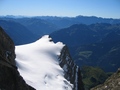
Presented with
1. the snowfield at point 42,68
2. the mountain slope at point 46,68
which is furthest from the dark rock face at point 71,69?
the snowfield at point 42,68

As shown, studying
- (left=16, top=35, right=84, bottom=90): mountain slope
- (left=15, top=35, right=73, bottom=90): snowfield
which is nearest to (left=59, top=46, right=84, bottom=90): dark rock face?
(left=16, top=35, right=84, bottom=90): mountain slope

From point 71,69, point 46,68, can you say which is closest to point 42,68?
point 46,68

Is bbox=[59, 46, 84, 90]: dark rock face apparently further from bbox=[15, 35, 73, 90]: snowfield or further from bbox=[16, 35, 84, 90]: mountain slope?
bbox=[15, 35, 73, 90]: snowfield

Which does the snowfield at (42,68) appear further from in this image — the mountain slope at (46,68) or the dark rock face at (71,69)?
the dark rock face at (71,69)

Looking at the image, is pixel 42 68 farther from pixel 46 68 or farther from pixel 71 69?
pixel 71 69

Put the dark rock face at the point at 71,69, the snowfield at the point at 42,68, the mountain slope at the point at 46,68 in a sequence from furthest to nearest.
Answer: the dark rock face at the point at 71,69, the mountain slope at the point at 46,68, the snowfield at the point at 42,68

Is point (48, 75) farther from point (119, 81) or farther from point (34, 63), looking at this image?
point (119, 81)

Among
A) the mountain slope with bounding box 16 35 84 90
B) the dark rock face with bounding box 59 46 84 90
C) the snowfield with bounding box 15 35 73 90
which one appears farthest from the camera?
the dark rock face with bounding box 59 46 84 90
